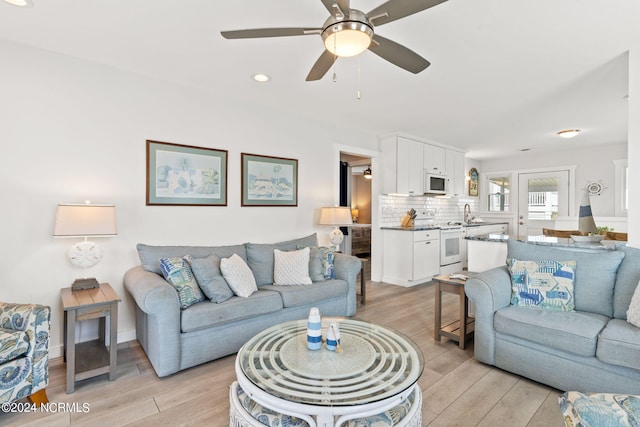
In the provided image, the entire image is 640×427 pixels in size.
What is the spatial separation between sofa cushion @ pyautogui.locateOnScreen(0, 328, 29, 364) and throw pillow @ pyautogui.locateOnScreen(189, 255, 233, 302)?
3.60 feet

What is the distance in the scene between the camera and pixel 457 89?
333 centimetres

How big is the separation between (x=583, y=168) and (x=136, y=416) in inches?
324

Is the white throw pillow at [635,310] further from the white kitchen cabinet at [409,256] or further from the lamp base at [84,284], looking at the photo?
the lamp base at [84,284]

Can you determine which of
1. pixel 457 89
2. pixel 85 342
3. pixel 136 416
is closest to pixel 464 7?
pixel 457 89

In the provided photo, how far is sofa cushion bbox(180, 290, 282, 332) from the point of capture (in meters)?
2.45

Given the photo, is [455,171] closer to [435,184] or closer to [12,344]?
[435,184]

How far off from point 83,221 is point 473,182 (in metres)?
7.75

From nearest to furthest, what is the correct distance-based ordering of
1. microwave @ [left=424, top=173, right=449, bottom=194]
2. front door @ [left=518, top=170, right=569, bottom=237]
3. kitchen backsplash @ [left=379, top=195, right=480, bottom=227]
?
kitchen backsplash @ [left=379, top=195, right=480, bottom=227], microwave @ [left=424, top=173, right=449, bottom=194], front door @ [left=518, top=170, right=569, bottom=237]

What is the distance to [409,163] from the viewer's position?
5.33 meters

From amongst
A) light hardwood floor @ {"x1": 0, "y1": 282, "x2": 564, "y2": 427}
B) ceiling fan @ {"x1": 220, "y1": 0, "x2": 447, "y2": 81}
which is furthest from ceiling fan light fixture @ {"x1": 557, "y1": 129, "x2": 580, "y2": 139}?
ceiling fan @ {"x1": 220, "y1": 0, "x2": 447, "y2": 81}

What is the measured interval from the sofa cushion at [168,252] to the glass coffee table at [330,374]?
132 centimetres

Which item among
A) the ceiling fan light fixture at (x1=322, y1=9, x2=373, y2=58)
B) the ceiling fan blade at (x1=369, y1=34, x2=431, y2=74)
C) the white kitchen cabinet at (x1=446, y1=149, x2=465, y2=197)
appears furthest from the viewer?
the white kitchen cabinet at (x1=446, y1=149, x2=465, y2=197)

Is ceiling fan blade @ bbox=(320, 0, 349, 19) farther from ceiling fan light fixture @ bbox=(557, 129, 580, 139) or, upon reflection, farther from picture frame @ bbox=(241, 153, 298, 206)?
ceiling fan light fixture @ bbox=(557, 129, 580, 139)

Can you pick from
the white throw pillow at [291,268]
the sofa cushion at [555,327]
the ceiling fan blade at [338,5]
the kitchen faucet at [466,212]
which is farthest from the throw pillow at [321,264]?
the kitchen faucet at [466,212]
